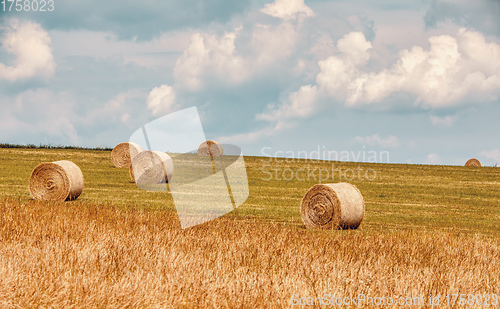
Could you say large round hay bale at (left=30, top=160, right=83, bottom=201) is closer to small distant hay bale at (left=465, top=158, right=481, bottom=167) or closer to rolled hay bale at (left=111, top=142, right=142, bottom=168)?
rolled hay bale at (left=111, top=142, right=142, bottom=168)

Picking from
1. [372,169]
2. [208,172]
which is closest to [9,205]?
[208,172]

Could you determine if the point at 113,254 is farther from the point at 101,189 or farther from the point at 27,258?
the point at 101,189

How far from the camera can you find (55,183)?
20062mm

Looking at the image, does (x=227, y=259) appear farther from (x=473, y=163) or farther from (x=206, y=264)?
(x=473, y=163)

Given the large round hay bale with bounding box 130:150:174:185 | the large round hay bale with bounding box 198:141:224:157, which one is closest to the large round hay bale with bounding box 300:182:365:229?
the large round hay bale with bounding box 130:150:174:185

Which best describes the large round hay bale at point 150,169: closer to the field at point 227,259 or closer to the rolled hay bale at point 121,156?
the field at point 227,259

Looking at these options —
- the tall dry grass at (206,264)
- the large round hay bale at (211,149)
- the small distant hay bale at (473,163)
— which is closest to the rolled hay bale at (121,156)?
the large round hay bale at (211,149)

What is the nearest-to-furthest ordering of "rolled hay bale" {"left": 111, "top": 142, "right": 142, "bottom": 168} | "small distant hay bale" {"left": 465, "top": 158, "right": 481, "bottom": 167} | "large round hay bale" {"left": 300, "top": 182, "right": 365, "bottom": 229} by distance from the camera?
"large round hay bale" {"left": 300, "top": 182, "right": 365, "bottom": 229}, "rolled hay bale" {"left": 111, "top": 142, "right": 142, "bottom": 168}, "small distant hay bale" {"left": 465, "top": 158, "right": 481, "bottom": 167}

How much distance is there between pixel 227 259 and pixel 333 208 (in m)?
7.05

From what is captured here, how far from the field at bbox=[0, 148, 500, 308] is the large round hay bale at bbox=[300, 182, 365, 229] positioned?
0.69 m

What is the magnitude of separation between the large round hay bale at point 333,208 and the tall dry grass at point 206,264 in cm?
245

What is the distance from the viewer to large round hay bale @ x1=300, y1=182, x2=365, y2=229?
15.5 metres

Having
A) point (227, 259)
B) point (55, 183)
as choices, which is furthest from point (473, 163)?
point (227, 259)

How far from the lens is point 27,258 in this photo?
8.34 m
